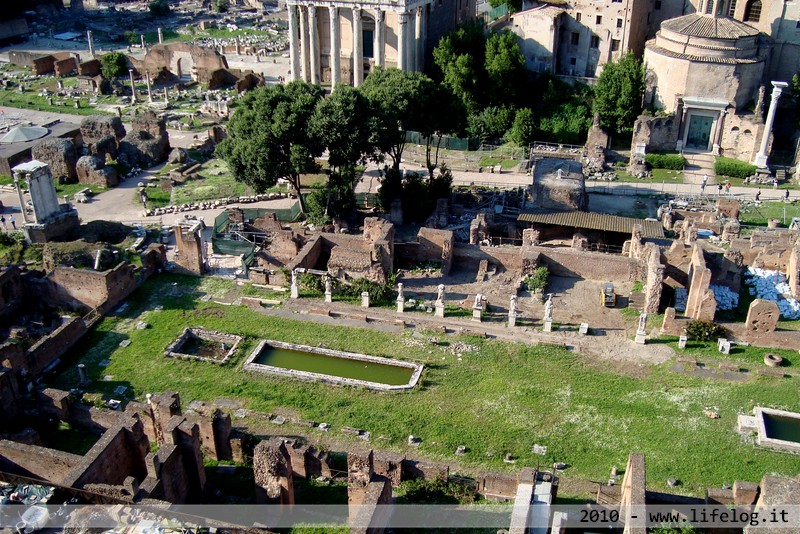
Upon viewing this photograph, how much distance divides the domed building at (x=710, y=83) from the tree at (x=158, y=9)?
73.9 meters

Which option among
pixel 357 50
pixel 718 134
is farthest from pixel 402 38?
pixel 718 134

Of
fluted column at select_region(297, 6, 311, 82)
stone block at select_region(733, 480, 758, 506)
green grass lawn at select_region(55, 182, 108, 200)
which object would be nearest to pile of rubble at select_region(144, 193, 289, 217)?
green grass lawn at select_region(55, 182, 108, 200)

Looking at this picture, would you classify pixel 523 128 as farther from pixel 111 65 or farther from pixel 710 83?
pixel 111 65

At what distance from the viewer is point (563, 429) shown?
28.9m

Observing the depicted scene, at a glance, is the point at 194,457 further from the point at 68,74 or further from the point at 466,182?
the point at 68,74

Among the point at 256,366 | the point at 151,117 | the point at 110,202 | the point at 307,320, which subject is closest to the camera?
the point at 256,366

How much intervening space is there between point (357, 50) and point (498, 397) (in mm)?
39835

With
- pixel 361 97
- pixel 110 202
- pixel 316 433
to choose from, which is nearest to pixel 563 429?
pixel 316 433

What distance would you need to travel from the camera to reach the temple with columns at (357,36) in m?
61.5

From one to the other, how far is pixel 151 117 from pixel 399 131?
21894 mm

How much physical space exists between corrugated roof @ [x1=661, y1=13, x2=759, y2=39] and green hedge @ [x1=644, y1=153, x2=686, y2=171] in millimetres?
8766

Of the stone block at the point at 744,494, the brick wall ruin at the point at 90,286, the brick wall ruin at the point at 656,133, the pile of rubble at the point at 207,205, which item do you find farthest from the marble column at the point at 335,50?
the stone block at the point at 744,494

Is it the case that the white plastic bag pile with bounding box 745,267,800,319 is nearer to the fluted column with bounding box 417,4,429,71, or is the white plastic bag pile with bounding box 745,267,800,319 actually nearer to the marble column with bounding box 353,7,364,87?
the fluted column with bounding box 417,4,429,71

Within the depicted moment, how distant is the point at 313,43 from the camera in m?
64.3
